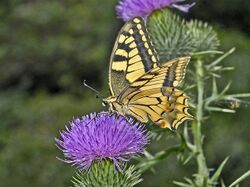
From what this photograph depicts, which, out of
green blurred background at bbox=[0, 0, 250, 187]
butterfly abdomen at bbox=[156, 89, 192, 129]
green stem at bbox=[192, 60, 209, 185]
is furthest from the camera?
green blurred background at bbox=[0, 0, 250, 187]

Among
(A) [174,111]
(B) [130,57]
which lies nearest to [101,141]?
(A) [174,111]

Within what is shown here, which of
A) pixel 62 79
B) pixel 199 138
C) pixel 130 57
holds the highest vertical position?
pixel 130 57

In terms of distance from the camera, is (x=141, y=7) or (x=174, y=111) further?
(x=141, y=7)

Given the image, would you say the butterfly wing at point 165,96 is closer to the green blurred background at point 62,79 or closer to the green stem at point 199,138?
the green stem at point 199,138

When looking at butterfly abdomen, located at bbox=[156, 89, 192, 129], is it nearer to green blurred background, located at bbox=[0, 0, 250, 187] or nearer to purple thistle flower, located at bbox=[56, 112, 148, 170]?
purple thistle flower, located at bbox=[56, 112, 148, 170]

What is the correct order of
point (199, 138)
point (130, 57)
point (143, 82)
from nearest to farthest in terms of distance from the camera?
point (143, 82) < point (130, 57) < point (199, 138)

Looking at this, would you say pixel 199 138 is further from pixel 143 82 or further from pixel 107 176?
pixel 107 176

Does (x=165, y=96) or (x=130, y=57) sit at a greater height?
(x=130, y=57)

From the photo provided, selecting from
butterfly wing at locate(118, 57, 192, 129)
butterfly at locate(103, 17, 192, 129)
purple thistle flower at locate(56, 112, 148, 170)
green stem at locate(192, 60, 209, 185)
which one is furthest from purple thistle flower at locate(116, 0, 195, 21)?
purple thistle flower at locate(56, 112, 148, 170)

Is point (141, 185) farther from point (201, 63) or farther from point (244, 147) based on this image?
point (201, 63)
